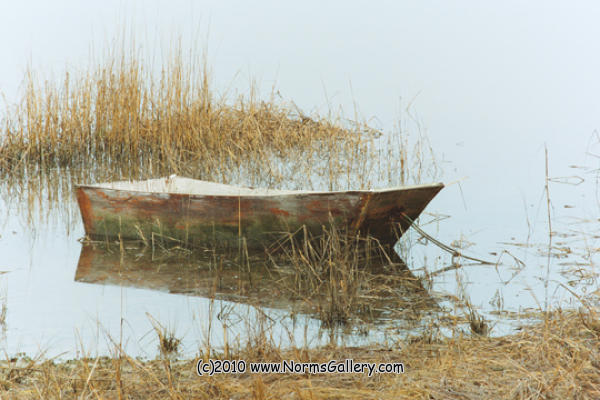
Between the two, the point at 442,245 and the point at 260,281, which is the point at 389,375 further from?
the point at 442,245

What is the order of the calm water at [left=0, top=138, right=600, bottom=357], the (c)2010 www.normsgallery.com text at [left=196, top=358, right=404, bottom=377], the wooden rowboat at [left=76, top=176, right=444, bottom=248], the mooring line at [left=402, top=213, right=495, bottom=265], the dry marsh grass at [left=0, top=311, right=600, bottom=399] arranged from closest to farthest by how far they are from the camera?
the dry marsh grass at [left=0, top=311, right=600, bottom=399], the (c)2010 www.normsgallery.com text at [left=196, top=358, right=404, bottom=377], the calm water at [left=0, top=138, right=600, bottom=357], the wooden rowboat at [left=76, top=176, right=444, bottom=248], the mooring line at [left=402, top=213, right=495, bottom=265]

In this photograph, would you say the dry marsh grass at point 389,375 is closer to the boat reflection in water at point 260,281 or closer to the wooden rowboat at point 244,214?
the boat reflection in water at point 260,281

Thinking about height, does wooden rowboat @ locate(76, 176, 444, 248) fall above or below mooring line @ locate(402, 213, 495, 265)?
above

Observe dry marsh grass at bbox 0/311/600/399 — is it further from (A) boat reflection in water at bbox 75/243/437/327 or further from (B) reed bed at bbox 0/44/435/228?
(B) reed bed at bbox 0/44/435/228

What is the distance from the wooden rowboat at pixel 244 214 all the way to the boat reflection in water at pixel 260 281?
0.14 m

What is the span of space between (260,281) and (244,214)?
2.04 ft

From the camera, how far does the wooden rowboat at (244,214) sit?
4.74m

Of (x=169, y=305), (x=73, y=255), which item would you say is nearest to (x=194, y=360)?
(x=169, y=305)

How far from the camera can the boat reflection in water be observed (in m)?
3.92

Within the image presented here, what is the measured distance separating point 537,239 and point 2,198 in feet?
16.4

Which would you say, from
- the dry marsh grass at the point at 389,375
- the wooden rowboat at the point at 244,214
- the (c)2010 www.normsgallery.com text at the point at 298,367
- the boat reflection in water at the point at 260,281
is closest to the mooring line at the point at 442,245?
the wooden rowboat at the point at 244,214

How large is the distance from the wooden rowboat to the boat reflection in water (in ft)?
0.45

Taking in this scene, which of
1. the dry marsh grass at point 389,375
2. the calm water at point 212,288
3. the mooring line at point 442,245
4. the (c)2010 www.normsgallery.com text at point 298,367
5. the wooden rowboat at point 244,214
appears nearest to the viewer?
the dry marsh grass at point 389,375

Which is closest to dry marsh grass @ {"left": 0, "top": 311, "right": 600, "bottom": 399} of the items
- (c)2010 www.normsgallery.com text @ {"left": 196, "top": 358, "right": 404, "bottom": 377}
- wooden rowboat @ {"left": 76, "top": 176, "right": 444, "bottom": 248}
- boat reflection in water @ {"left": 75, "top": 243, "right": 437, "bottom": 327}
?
(c)2010 www.normsgallery.com text @ {"left": 196, "top": 358, "right": 404, "bottom": 377}
